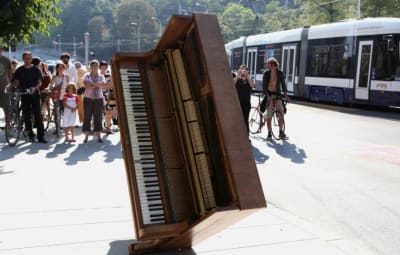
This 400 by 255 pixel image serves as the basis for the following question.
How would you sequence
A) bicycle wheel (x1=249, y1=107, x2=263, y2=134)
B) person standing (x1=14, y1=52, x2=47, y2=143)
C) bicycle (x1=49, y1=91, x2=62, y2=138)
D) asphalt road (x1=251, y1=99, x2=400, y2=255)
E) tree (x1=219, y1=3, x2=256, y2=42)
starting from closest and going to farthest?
asphalt road (x1=251, y1=99, x2=400, y2=255) < person standing (x1=14, y1=52, x2=47, y2=143) < bicycle (x1=49, y1=91, x2=62, y2=138) < bicycle wheel (x1=249, y1=107, x2=263, y2=134) < tree (x1=219, y1=3, x2=256, y2=42)

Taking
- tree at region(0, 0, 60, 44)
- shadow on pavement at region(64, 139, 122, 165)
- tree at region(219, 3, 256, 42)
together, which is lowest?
shadow on pavement at region(64, 139, 122, 165)

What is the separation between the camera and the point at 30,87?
976 centimetres

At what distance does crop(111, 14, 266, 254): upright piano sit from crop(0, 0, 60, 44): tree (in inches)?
228

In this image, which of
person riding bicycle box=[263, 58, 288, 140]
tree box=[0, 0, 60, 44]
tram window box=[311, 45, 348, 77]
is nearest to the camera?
tree box=[0, 0, 60, 44]

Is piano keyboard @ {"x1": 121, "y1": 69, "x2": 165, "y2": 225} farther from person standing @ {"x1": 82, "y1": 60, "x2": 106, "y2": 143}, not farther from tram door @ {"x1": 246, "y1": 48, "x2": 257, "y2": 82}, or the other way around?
tram door @ {"x1": 246, "y1": 48, "x2": 257, "y2": 82}

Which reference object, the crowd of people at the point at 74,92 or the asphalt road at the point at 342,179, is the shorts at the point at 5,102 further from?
the asphalt road at the point at 342,179

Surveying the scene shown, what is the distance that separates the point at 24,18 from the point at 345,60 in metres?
13.8

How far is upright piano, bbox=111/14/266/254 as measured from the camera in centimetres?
321

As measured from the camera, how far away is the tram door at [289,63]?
23.5 metres

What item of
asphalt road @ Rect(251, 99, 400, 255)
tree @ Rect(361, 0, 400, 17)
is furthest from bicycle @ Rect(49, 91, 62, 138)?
tree @ Rect(361, 0, 400, 17)

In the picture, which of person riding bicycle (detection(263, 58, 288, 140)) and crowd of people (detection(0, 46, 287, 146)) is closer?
crowd of people (detection(0, 46, 287, 146))

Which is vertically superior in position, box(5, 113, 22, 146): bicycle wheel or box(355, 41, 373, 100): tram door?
box(355, 41, 373, 100): tram door

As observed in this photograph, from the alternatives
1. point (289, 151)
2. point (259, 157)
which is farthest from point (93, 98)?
point (289, 151)

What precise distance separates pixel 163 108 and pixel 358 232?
2.66 m
